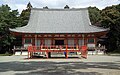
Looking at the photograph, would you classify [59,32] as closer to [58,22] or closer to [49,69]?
[58,22]

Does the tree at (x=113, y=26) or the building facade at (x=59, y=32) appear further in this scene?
the tree at (x=113, y=26)

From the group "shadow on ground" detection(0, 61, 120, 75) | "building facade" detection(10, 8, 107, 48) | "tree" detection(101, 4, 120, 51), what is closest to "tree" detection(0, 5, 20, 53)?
"building facade" detection(10, 8, 107, 48)

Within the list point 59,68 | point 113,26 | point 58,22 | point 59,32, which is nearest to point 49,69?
point 59,68

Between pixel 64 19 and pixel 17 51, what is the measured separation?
1038 centimetres

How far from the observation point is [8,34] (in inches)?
1797

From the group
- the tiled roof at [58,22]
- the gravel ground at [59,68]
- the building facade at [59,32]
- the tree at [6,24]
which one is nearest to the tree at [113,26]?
the tiled roof at [58,22]

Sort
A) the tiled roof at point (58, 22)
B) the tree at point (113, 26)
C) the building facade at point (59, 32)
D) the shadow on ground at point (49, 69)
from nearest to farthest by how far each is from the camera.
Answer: the shadow on ground at point (49, 69) < the building facade at point (59, 32) < the tiled roof at point (58, 22) < the tree at point (113, 26)

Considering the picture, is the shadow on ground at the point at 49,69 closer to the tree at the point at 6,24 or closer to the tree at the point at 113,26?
the tree at the point at 6,24

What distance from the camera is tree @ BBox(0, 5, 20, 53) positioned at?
4484 centimetres

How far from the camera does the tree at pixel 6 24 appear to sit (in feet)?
147

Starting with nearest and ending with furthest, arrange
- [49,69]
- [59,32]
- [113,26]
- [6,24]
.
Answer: [49,69] < [59,32] < [6,24] < [113,26]

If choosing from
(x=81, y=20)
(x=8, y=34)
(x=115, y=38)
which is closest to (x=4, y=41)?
(x=8, y=34)

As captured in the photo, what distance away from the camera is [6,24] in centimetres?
4525

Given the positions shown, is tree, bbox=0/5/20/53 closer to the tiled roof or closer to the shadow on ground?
the tiled roof
